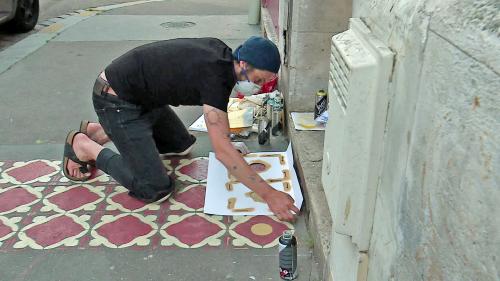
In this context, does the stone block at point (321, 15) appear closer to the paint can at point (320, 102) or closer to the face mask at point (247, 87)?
the paint can at point (320, 102)

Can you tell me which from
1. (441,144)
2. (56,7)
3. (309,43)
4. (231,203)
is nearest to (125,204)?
(231,203)

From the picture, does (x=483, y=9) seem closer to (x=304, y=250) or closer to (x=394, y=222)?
(x=394, y=222)

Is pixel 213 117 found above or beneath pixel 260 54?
beneath

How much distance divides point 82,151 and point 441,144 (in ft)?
8.81

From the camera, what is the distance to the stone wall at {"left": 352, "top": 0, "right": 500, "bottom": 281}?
93 centimetres

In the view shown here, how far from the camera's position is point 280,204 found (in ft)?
8.62

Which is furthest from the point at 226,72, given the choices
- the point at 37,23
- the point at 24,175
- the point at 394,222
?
the point at 37,23

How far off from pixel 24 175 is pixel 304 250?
6.49 feet

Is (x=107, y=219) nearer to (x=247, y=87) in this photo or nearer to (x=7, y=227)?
(x=7, y=227)

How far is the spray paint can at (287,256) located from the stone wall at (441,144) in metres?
0.79

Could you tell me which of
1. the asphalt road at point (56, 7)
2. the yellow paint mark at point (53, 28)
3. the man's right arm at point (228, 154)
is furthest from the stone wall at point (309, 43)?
the asphalt road at point (56, 7)

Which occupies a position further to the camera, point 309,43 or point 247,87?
point 309,43

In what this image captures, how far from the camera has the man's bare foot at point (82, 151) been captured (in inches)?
131

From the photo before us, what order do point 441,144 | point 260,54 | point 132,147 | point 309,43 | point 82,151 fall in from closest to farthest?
point 441,144 → point 260,54 → point 132,147 → point 82,151 → point 309,43
